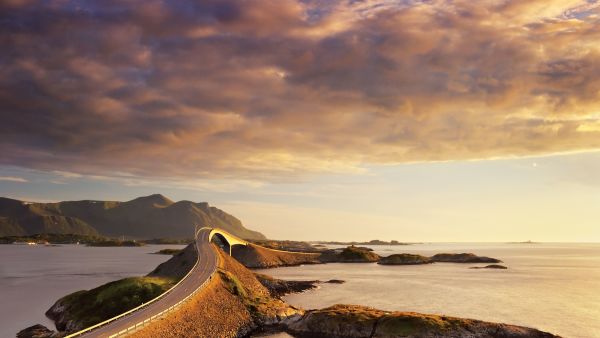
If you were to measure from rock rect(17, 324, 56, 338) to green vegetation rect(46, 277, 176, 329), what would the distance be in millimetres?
4524

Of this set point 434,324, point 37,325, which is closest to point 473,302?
point 434,324

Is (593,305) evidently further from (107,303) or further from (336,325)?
(107,303)

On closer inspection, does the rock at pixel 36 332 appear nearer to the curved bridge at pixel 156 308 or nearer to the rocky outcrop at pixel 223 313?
the curved bridge at pixel 156 308

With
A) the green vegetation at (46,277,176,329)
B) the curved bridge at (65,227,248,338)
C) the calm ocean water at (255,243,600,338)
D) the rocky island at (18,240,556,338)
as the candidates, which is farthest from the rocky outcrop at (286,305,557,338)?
the green vegetation at (46,277,176,329)

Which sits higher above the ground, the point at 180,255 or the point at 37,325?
the point at 180,255

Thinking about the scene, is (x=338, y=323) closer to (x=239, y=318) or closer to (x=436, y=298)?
(x=239, y=318)

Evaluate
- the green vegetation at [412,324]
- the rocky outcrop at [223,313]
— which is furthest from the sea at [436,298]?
the green vegetation at [412,324]

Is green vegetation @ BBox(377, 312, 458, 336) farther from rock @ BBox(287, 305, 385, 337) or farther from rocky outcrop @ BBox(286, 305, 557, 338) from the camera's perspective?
rock @ BBox(287, 305, 385, 337)

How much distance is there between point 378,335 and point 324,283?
77874 millimetres

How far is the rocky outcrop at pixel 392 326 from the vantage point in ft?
229

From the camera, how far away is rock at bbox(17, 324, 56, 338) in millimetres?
70312

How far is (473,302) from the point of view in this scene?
113562mm

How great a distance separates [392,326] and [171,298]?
36.2 meters

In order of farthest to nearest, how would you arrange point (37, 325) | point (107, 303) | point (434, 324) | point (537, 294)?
1. point (537, 294)
2. point (107, 303)
3. point (37, 325)
4. point (434, 324)
